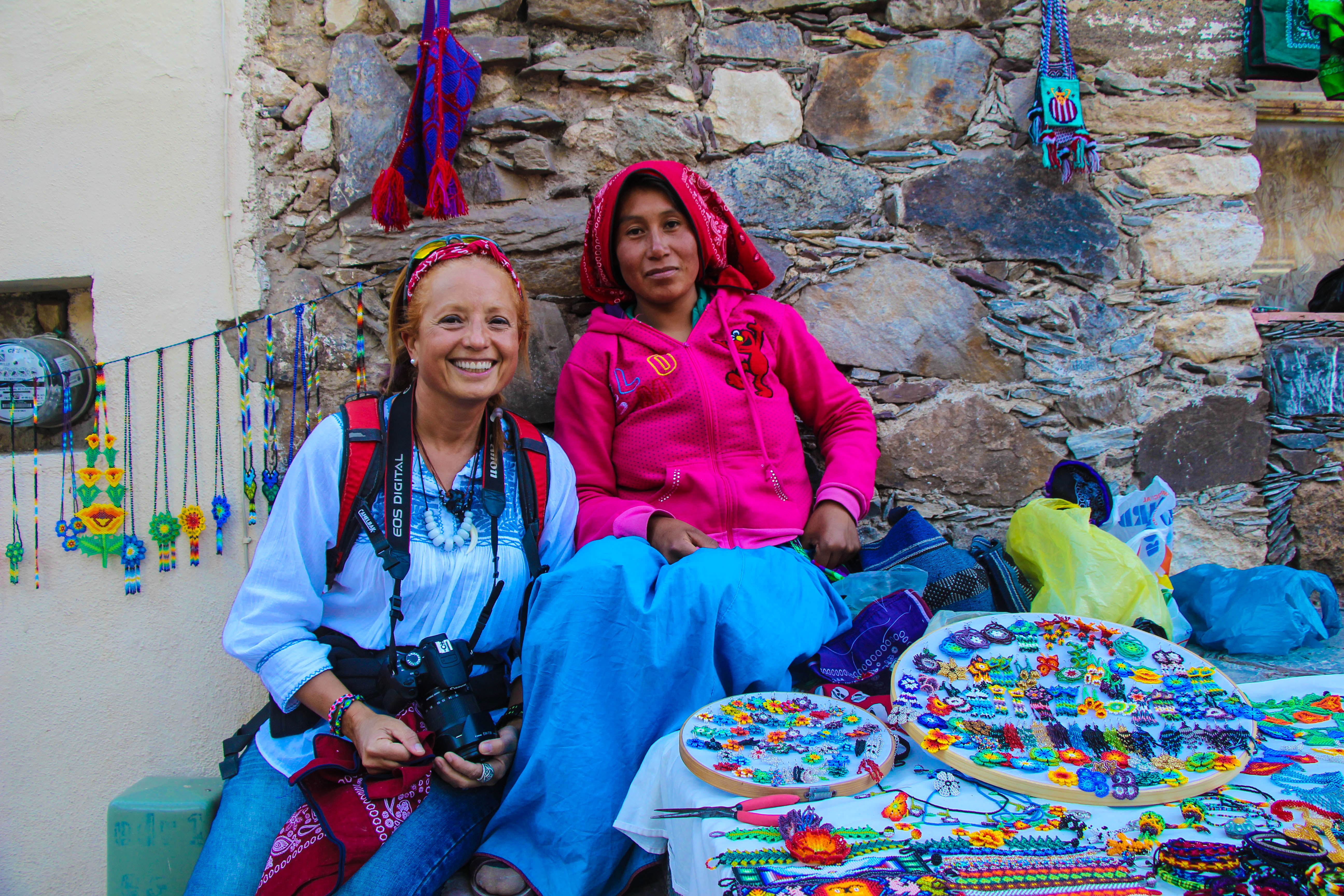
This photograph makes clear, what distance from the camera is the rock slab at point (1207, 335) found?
2.51 meters

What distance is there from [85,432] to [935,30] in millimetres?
2976

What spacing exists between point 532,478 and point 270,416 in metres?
1.01

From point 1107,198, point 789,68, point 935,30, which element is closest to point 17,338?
point 789,68

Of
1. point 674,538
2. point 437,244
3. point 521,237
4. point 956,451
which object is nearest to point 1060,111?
point 956,451

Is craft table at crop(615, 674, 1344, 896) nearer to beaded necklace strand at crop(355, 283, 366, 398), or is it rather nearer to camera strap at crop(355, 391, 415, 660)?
camera strap at crop(355, 391, 415, 660)

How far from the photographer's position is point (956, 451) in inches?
97.8

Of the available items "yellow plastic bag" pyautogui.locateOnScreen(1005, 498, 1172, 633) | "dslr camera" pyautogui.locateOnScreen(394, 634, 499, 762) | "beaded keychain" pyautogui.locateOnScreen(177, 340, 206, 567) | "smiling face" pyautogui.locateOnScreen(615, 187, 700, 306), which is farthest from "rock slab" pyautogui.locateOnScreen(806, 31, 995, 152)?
"beaded keychain" pyautogui.locateOnScreen(177, 340, 206, 567)

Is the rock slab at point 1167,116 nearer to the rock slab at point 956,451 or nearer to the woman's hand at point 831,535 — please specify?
the rock slab at point 956,451

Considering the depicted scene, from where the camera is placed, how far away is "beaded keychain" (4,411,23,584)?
7.18ft

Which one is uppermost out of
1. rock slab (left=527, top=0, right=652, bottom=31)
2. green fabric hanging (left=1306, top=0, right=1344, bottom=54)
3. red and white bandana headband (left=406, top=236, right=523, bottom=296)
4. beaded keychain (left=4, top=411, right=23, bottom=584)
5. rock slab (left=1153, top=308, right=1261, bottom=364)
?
rock slab (left=527, top=0, right=652, bottom=31)

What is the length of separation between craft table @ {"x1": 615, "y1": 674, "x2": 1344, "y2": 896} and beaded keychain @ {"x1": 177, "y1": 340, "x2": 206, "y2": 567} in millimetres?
1655

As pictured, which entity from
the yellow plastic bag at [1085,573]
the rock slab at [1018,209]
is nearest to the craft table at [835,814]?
the yellow plastic bag at [1085,573]

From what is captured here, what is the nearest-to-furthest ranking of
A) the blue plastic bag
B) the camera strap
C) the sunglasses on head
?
the camera strap, the sunglasses on head, the blue plastic bag

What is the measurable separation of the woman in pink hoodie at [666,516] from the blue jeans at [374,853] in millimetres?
72
